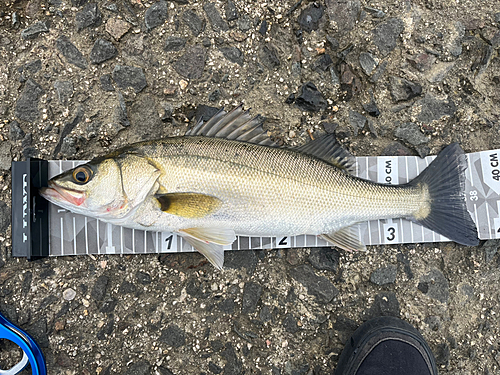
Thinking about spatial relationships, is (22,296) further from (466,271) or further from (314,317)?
(466,271)

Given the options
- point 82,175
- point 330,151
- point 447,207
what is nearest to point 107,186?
point 82,175

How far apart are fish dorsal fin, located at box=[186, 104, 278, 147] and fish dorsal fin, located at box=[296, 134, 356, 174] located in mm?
365

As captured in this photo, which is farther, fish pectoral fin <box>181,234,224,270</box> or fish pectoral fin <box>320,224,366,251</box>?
fish pectoral fin <box>320,224,366,251</box>

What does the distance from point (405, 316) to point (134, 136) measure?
281 cm

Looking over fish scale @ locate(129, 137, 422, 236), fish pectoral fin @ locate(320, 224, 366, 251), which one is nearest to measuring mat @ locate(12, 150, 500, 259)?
fish pectoral fin @ locate(320, 224, 366, 251)

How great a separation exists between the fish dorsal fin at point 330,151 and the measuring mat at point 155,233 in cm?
25

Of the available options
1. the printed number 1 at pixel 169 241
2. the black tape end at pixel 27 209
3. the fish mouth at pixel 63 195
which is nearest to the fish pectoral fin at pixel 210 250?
the printed number 1 at pixel 169 241

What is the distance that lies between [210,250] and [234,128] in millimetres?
970

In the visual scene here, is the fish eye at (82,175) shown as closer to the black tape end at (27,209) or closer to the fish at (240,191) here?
the fish at (240,191)

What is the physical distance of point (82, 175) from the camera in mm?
2424

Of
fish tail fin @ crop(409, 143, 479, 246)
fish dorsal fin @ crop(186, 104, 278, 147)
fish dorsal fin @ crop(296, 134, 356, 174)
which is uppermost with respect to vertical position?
fish dorsal fin @ crop(186, 104, 278, 147)

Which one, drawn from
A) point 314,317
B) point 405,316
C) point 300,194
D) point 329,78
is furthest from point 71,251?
point 405,316

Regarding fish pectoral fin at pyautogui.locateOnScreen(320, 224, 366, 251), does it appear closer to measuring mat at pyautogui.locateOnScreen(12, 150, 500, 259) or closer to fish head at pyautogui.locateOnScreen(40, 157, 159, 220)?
measuring mat at pyautogui.locateOnScreen(12, 150, 500, 259)

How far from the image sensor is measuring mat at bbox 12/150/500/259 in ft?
8.64
